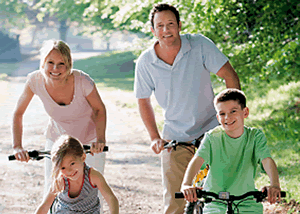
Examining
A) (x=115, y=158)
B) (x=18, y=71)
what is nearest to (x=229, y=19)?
(x=115, y=158)

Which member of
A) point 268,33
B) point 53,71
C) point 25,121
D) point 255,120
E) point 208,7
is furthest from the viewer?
point 25,121

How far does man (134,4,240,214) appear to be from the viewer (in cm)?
400

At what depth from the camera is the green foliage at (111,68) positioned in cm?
2997

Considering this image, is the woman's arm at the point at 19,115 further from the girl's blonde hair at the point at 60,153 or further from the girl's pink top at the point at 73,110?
the girl's blonde hair at the point at 60,153

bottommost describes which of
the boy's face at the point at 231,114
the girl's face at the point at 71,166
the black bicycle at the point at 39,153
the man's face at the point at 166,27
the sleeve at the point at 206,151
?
the girl's face at the point at 71,166

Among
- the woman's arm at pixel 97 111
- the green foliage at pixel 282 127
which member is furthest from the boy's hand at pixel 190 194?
the green foliage at pixel 282 127

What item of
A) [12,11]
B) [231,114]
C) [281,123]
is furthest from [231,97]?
[12,11]

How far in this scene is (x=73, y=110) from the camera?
4.20m

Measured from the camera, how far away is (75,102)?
417cm

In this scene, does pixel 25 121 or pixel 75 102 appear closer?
pixel 75 102

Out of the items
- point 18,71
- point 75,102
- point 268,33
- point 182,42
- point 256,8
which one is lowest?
point 75,102

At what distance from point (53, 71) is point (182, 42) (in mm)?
1087

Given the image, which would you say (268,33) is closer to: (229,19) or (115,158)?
(229,19)

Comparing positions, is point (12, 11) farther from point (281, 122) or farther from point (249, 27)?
point (249, 27)
